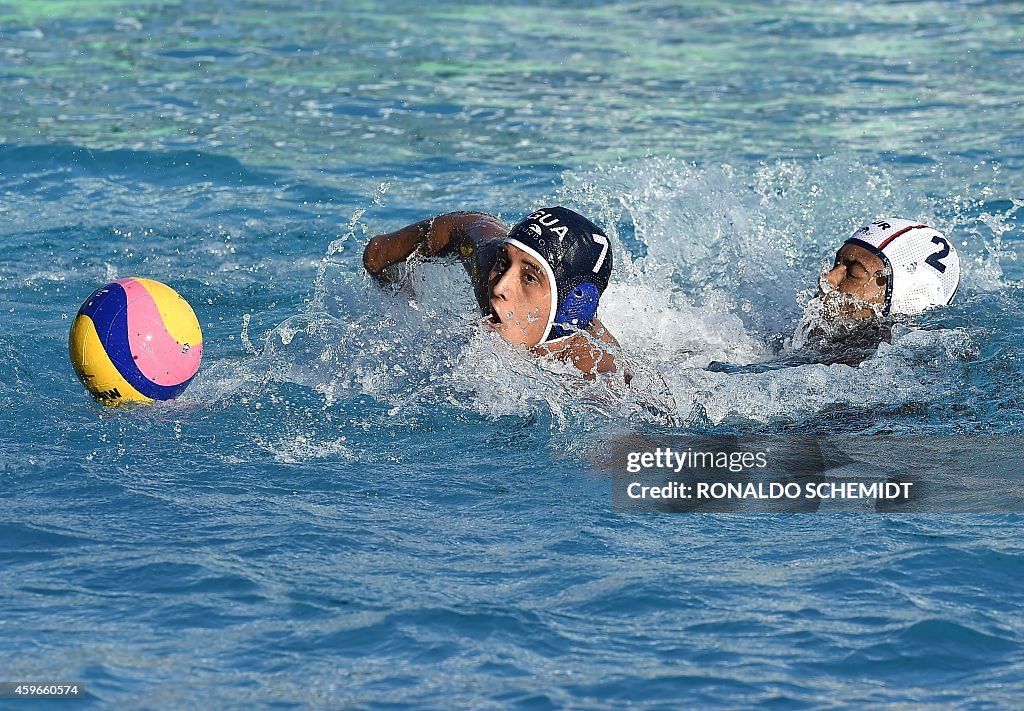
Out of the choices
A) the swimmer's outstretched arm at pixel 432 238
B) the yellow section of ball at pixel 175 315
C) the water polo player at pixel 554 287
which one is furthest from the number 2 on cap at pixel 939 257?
the yellow section of ball at pixel 175 315

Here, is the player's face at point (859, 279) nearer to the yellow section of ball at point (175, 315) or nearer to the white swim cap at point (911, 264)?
the white swim cap at point (911, 264)

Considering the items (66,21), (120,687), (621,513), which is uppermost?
(66,21)

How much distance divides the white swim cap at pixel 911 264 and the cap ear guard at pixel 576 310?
1.75 meters

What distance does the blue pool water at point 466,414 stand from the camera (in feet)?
12.5

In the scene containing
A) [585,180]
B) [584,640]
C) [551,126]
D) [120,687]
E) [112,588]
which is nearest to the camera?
[120,687]

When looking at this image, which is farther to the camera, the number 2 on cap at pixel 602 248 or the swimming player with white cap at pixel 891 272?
the swimming player with white cap at pixel 891 272

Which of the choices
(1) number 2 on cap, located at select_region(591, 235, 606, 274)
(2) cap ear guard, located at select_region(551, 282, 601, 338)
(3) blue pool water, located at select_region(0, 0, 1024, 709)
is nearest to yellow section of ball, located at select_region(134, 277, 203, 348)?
(3) blue pool water, located at select_region(0, 0, 1024, 709)

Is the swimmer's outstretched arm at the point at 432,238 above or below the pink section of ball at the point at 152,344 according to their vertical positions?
above

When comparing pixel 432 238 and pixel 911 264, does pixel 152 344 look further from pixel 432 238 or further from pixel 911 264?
pixel 911 264

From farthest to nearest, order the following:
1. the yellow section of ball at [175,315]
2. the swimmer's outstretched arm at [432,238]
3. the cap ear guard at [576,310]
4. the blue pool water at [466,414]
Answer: the swimmer's outstretched arm at [432,238] < the cap ear guard at [576,310] < the yellow section of ball at [175,315] < the blue pool water at [466,414]

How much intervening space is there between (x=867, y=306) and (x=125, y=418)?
143 inches

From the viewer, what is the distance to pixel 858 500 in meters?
4.91

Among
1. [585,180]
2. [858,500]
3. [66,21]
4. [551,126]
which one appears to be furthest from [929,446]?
[66,21]

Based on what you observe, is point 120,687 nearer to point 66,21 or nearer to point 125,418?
point 125,418
